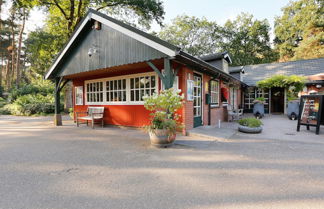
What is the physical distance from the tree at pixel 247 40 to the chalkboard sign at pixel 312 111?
22.4 m

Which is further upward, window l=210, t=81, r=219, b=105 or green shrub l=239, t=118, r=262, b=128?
window l=210, t=81, r=219, b=105

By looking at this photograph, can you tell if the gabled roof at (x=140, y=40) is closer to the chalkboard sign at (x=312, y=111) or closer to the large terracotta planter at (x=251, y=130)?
the large terracotta planter at (x=251, y=130)

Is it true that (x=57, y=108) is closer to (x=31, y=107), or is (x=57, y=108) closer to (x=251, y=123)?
(x=31, y=107)

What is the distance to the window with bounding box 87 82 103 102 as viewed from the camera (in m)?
9.07

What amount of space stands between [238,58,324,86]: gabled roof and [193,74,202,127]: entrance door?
9609mm

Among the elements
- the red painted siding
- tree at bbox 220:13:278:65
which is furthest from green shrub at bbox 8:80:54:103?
tree at bbox 220:13:278:65

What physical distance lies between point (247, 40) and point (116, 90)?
26.7 metres

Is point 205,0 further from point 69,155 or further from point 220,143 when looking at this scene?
point 69,155

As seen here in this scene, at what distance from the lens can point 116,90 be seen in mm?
8383

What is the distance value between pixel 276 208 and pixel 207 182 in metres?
0.95

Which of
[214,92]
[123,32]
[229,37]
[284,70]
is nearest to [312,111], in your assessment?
[214,92]

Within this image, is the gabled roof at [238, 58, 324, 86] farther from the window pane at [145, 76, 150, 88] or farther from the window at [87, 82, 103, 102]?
the window at [87, 82, 103, 102]

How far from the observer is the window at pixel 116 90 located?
8.09 m

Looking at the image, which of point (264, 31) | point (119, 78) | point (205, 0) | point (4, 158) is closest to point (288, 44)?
point (264, 31)
